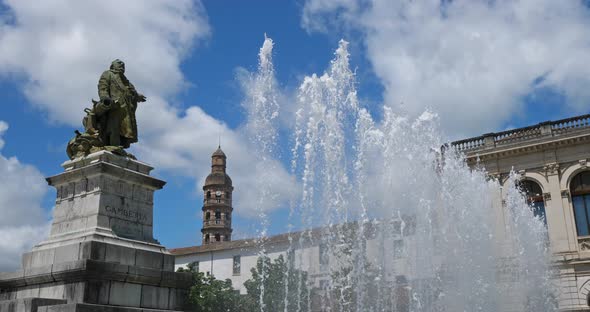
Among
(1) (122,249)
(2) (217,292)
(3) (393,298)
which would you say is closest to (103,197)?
(1) (122,249)

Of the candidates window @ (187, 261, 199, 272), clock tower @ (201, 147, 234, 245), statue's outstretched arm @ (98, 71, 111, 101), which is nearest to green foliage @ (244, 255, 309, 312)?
window @ (187, 261, 199, 272)

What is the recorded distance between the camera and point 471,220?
20.8 m

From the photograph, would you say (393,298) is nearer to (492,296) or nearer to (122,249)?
(492,296)

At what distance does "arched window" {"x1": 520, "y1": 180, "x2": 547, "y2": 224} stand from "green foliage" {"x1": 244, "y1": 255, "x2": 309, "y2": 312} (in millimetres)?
11833

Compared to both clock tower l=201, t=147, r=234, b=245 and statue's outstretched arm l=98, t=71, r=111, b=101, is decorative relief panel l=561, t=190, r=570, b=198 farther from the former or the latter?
clock tower l=201, t=147, r=234, b=245

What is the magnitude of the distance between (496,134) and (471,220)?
11315 millimetres

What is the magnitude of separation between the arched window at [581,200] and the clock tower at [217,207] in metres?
63.1

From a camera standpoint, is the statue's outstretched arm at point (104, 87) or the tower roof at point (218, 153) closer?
the statue's outstretched arm at point (104, 87)

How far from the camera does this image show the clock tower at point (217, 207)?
285 ft

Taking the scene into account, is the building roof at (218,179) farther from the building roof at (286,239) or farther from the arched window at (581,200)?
the arched window at (581,200)

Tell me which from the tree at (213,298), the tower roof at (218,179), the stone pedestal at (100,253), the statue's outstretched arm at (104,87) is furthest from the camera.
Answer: the tower roof at (218,179)

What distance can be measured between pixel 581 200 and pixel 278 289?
50.5ft

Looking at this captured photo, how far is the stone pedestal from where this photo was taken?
845 centimetres

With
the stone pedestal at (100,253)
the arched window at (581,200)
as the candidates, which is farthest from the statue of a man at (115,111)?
the arched window at (581,200)
